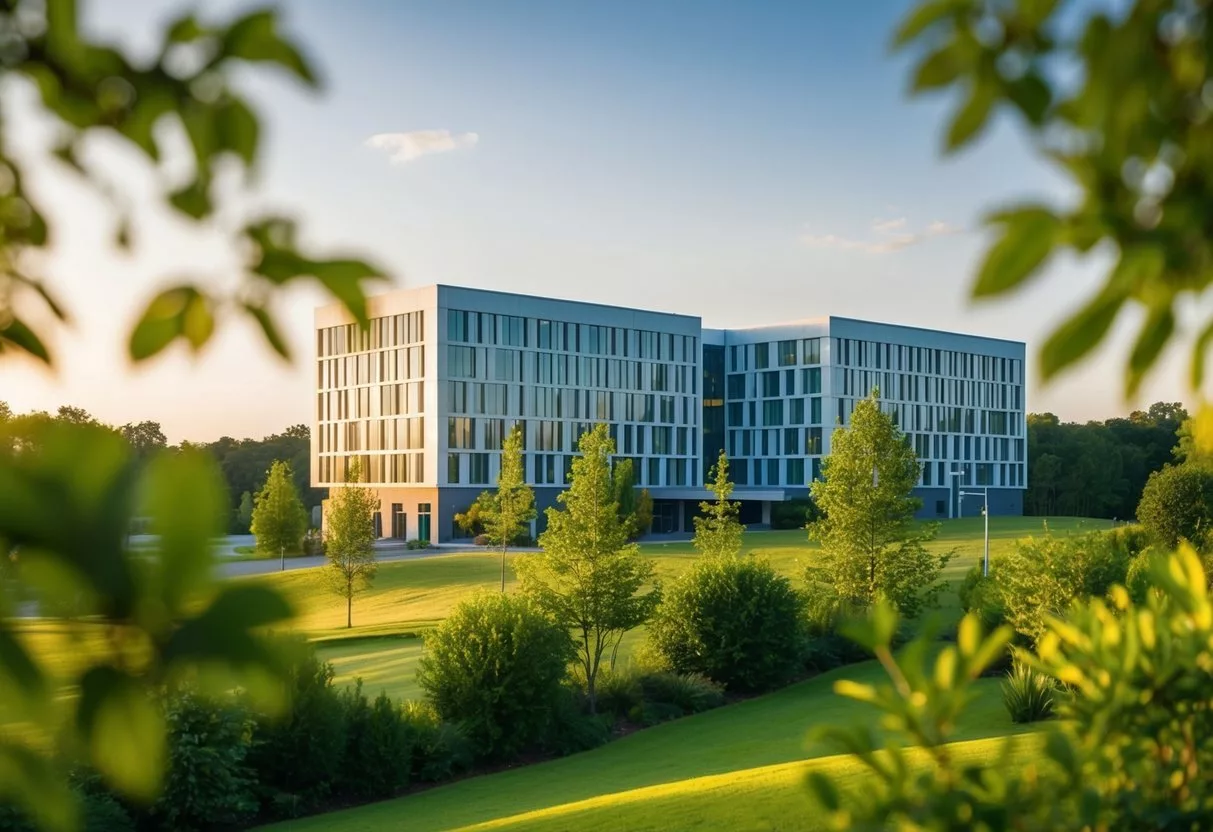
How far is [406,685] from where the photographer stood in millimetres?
25156

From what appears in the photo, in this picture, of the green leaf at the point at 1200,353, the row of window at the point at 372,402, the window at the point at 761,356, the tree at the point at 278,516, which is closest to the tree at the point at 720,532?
the tree at the point at 278,516

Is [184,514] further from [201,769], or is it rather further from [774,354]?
[774,354]

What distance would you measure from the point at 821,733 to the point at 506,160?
37.3 feet

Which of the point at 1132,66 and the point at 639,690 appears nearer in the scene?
the point at 1132,66

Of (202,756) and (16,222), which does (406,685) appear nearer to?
(202,756)

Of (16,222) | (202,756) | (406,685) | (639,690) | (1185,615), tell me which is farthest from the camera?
(406,685)

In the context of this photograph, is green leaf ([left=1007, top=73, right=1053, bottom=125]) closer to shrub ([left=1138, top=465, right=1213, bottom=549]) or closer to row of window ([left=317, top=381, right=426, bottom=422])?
shrub ([left=1138, top=465, right=1213, bottom=549])

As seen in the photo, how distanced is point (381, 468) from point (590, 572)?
4541 cm

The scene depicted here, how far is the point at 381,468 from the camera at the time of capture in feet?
225

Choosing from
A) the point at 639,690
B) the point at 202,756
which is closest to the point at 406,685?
the point at 639,690

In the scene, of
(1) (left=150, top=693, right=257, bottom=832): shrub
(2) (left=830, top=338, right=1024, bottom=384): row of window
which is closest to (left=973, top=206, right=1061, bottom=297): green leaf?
(1) (left=150, top=693, right=257, bottom=832): shrub

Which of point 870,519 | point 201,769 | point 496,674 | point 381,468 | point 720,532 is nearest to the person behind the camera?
point 201,769

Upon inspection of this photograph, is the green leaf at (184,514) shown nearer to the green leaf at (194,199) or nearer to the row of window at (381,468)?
the green leaf at (194,199)

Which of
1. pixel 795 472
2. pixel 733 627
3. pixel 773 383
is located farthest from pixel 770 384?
pixel 733 627
